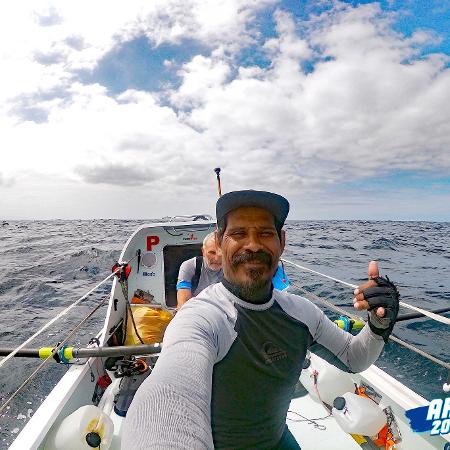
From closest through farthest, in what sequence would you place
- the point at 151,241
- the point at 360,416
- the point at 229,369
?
1. the point at 229,369
2. the point at 360,416
3. the point at 151,241

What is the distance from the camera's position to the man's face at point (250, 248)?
174 cm

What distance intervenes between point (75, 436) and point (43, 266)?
630 inches

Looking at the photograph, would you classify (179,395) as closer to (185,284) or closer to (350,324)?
(350,324)

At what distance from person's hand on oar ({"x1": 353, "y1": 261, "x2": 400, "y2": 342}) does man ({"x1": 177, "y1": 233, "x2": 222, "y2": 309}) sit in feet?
9.15

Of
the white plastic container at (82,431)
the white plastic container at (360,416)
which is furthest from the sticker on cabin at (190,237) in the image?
the white plastic container at (360,416)

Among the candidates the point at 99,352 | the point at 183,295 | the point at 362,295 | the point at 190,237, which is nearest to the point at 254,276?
the point at 362,295

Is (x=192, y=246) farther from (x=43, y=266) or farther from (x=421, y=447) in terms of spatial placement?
(x=43, y=266)

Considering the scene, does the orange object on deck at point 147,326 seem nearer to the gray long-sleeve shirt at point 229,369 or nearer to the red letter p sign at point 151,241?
the red letter p sign at point 151,241

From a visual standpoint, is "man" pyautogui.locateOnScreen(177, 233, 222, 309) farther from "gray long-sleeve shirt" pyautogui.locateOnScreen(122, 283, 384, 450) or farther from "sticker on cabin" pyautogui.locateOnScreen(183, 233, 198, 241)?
"gray long-sleeve shirt" pyautogui.locateOnScreen(122, 283, 384, 450)

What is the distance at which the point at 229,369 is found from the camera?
5.05 feet

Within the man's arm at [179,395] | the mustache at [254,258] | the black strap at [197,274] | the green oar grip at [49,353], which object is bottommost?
the green oar grip at [49,353]

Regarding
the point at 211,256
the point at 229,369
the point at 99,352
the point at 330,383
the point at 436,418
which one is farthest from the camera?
the point at 211,256

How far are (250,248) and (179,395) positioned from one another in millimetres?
885

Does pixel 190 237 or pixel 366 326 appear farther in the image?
pixel 190 237
